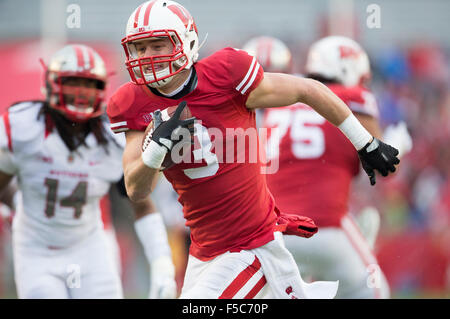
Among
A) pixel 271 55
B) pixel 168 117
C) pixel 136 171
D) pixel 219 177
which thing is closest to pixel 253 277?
pixel 219 177

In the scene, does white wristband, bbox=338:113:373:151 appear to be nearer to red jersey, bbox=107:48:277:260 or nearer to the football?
red jersey, bbox=107:48:277:260

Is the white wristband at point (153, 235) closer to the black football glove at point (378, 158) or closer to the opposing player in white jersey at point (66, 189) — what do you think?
the opposing player in white jersey at point (66, 189)

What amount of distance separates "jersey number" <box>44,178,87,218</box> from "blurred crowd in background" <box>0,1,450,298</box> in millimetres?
3022

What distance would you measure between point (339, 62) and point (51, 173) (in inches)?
75.8

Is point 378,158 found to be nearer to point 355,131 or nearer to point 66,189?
point 355,131

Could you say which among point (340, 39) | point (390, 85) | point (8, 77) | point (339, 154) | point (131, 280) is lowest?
point (131, 280)

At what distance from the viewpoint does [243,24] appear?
10.4 metres

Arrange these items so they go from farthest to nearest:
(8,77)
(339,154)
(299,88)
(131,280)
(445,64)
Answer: (445,64) → (8,77) → (131,280) → (339,154) → (299,88)

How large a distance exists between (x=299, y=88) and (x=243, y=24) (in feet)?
24.9

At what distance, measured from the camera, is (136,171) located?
2844 mm

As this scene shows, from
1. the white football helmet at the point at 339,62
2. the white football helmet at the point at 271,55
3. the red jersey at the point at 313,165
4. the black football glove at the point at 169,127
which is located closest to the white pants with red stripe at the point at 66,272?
the red jersey at the point at 313,165
